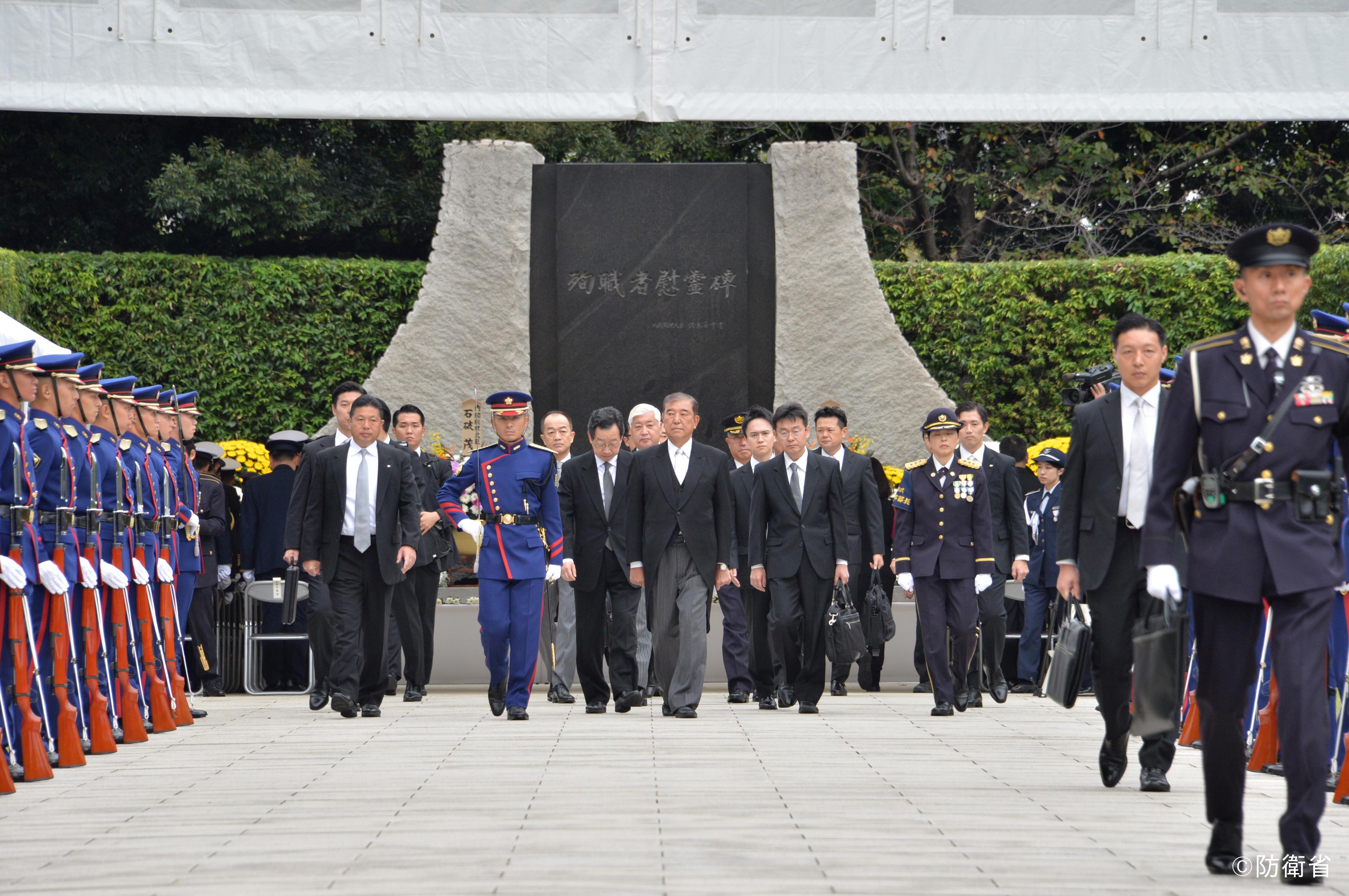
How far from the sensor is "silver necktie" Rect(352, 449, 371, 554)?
34.1 ft

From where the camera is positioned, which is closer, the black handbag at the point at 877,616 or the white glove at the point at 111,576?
the white glove at the point at 111,576

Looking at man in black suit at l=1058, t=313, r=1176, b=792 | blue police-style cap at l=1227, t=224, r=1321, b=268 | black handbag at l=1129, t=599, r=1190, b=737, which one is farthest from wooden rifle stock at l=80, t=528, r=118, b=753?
blue police-style cap at l=1227, t=224, r=1321, b=268

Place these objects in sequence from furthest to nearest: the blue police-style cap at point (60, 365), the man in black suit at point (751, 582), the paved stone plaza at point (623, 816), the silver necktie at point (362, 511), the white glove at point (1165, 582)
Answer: the man in black suit at point (751, 582) < the silver necktie at point (362, 511) < the blue police-style cap at point (60, 365) < the white glove at point (1165, 582) < the paved stone plaza at point (623, 816)

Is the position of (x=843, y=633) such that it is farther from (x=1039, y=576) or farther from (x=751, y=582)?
(x=1039, y=576)

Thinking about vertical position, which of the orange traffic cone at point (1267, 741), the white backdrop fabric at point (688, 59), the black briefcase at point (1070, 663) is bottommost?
the orange traffic cone at point (1267, 741)

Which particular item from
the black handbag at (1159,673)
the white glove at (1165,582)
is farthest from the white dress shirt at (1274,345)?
the black handbag at (1159,673)

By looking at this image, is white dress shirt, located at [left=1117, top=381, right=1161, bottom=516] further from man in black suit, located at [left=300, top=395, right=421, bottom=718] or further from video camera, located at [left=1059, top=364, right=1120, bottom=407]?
man in black suit, located at [left=300, top=395, right=421, bottom=718]

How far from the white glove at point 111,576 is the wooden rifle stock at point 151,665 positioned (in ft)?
2.81

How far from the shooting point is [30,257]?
18797 mm

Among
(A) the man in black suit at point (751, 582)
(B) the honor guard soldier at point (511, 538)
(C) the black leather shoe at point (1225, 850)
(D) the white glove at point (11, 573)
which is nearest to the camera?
(C) the black leather shoe at point (1225, 850)

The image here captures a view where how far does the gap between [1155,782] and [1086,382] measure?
257 cm

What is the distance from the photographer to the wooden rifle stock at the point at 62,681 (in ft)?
25.6

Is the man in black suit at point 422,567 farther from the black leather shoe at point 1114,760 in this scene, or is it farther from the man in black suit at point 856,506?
the black leather shoe at point 1114,760

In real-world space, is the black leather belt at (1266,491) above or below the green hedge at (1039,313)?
below
